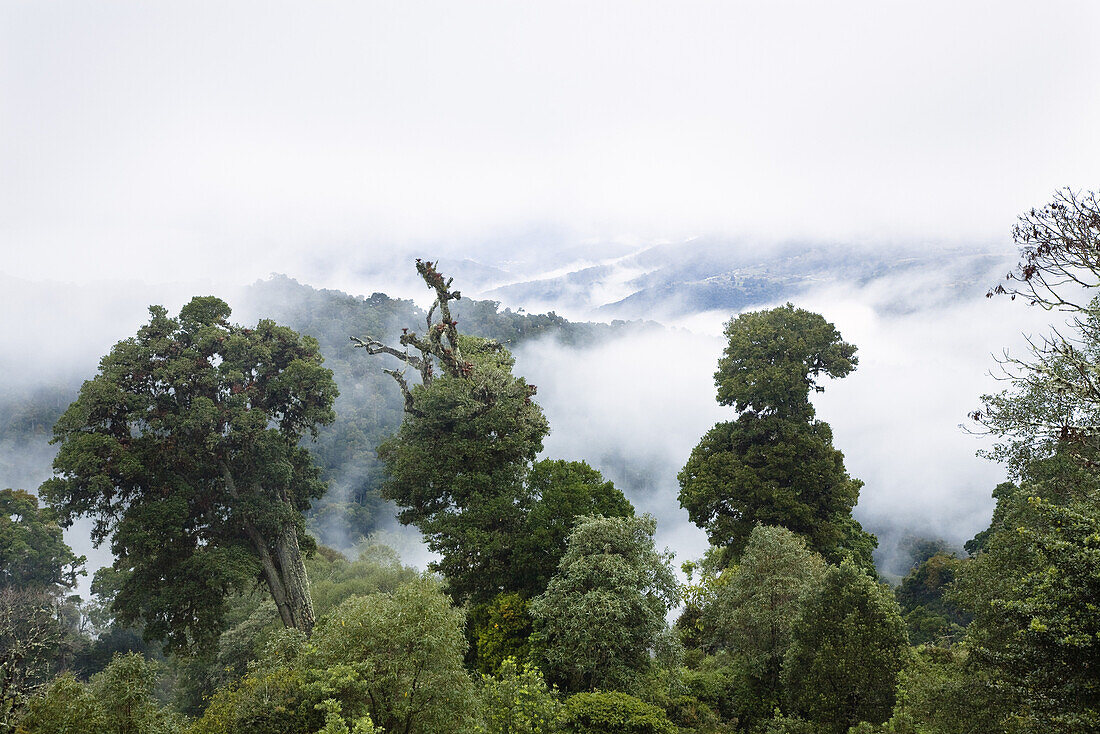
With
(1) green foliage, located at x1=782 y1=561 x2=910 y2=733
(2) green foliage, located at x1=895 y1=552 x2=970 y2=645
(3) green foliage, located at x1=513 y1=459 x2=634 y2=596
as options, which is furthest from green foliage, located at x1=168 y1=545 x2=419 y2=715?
(2) green foliage, located at x1=895 y1=552 x2=970 y2=645

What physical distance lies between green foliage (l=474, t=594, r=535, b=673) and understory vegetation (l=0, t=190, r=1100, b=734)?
86 millimetres

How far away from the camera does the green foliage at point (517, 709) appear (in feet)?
35.9

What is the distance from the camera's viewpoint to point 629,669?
14430 mm

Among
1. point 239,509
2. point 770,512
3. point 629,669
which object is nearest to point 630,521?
point 629,669

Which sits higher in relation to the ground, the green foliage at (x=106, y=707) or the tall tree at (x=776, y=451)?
the tall tree at (x=776, y=451)

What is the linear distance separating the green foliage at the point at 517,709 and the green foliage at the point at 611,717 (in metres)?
0.41

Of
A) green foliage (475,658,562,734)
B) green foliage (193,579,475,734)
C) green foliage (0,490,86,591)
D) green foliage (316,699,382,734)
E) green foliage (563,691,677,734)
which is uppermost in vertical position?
green foliage (0,490,86,591)

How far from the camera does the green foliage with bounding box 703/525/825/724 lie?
16.0m

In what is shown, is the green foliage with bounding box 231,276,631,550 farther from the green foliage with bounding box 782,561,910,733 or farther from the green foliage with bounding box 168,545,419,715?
the green foliage with bounding box 782,561,910,733

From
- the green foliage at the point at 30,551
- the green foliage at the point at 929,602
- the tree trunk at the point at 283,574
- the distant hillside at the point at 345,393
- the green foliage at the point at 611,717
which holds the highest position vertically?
the distant hillside at the point at 345,393

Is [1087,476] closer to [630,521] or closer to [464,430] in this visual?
[630,521]

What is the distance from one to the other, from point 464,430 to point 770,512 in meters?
12.9

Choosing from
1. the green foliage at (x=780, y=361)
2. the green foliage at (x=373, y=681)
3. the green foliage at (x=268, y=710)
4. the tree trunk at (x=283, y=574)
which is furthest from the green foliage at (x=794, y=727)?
the tree trunk at (x=283, y=574)

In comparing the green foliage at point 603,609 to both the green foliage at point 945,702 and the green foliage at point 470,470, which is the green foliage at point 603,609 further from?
the green foliage at point 945,702
